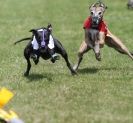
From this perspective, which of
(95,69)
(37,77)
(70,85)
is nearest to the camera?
(70,85)

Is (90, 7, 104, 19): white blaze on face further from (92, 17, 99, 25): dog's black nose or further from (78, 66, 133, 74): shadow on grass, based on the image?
(78, 66, 133, 74): shadow on grass

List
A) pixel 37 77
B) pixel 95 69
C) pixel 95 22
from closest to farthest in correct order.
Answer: pixel 95 22
pixel 37 77
pixel 95 69

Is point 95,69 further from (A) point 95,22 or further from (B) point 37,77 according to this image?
(B) point 37,77

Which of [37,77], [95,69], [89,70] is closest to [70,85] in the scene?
[37,77]

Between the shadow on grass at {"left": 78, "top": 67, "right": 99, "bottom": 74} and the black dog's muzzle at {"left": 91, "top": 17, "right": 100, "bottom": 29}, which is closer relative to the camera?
the black dog's muzzle at {"left": 91, "top": 17, "right": 100, "bottom": 29}

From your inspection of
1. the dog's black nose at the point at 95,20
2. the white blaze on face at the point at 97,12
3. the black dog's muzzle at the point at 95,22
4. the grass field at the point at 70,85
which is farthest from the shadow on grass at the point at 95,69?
the white blaze on face at the point at 97,12

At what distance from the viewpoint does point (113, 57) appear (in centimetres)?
1538

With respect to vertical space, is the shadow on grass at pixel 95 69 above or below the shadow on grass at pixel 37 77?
below

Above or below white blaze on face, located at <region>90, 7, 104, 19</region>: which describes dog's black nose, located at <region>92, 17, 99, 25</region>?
below

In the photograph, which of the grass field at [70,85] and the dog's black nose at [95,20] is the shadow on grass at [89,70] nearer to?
the grass field at [70,85]

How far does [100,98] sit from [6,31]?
1189cm

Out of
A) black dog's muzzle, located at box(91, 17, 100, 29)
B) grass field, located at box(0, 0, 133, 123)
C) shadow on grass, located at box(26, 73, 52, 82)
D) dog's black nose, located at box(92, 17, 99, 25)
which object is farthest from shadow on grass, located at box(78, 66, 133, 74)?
dog's black nose, located at box(92, 17, 99, 25)

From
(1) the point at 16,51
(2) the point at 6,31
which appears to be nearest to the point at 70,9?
(2) the point at 6,31

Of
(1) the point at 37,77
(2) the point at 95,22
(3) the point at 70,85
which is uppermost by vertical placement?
(2) the point at 95,22
